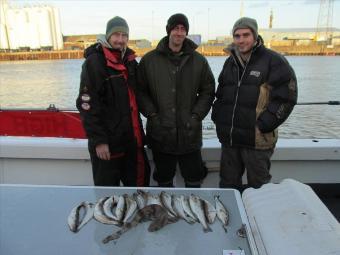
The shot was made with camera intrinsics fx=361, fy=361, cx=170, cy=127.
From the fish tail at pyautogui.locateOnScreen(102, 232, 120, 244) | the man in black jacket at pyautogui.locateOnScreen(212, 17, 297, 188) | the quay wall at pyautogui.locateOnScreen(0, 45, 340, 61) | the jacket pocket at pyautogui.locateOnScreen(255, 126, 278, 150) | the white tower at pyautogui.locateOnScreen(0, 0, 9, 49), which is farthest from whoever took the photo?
the white tower at pyautogui.locateOnScreen(0, 0, 9, 49)

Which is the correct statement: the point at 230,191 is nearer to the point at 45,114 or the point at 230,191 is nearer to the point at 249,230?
the point at 249,230

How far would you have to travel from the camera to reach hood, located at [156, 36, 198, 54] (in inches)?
111

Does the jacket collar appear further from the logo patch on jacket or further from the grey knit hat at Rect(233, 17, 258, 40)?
the logo patch on jacket

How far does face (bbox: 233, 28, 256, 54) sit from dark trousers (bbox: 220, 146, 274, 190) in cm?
77

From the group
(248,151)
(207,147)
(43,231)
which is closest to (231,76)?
(248,151)

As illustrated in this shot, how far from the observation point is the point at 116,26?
8.55 ft

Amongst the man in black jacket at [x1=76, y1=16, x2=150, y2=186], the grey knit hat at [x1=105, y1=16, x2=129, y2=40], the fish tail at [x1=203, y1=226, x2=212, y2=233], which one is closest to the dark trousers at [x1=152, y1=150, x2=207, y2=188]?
the man in black jacket at [x1=76, y1=16, x2=150, y2=186]

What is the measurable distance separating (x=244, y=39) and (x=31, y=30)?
3636 inches

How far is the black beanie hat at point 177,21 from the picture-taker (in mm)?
2760

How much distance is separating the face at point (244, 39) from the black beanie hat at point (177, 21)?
40cm

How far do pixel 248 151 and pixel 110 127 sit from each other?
107 cm

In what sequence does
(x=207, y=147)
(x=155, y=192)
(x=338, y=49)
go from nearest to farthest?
(x=155, y=192), (x=207, y=147), (x=338, y=49)

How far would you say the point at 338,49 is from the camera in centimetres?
7688

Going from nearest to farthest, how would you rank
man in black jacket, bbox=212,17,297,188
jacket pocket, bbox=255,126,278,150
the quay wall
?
man in black jacket, bbox=212,17,297,188 → jacket pocket, bbox=255,126,278,150 → the quay wall
